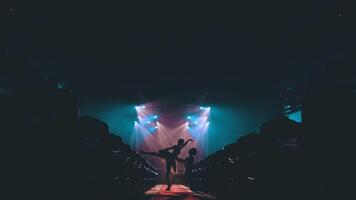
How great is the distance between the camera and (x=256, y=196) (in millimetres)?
3857

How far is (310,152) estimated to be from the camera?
277 cm

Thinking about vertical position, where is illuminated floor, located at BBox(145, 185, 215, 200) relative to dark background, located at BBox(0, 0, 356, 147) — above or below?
below

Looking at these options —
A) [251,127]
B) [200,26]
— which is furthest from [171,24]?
[251,127]

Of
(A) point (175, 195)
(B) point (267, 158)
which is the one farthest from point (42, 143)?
(A) point (175, 195)

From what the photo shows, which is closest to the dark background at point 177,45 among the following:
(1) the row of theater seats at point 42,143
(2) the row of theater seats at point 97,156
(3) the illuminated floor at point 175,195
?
(3) the illuminated floor at point 175,195

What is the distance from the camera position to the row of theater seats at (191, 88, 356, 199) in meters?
2.50

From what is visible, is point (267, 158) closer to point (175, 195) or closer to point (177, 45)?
point (175, 195)

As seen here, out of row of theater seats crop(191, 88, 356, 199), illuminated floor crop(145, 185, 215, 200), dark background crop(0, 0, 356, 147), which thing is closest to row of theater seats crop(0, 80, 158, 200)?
Result: row of theater seats crop(191, 88, 356, 199)

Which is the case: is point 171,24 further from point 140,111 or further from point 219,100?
point 140,111

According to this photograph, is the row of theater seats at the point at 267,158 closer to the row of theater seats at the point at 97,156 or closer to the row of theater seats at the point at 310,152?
the row of theater seats at the point at 310,152

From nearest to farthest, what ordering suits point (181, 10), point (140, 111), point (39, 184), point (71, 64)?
point (39, 184)
point (181, 10)
point (71, 64)
point (140, 111)

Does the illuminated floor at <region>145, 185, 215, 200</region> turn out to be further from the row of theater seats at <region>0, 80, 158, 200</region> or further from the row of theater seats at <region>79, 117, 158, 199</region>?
the row of theater seats at <region>0, 80, 158, 200</region>

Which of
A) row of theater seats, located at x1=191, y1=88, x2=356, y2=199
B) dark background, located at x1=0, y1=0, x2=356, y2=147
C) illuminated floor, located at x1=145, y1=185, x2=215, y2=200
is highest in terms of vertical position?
dark background, located at x1=0, y1=0, x2=356, y2=147

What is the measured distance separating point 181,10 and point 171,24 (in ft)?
2.72
